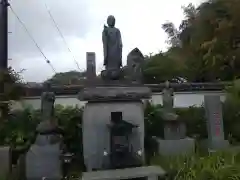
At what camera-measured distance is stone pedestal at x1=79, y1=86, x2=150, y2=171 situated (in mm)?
8023

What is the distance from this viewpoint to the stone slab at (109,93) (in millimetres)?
8086

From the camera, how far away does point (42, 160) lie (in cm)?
788

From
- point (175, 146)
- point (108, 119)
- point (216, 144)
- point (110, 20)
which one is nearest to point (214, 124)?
point (216, 144)

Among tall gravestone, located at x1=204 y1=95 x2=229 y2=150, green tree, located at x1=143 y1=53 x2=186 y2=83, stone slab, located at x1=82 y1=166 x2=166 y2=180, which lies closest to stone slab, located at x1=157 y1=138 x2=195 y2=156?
tall gravestone, located at x1=204 y1=95 x2=229 y2=150

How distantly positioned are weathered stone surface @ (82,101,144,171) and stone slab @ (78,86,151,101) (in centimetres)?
15

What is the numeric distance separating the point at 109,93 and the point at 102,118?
573 millimetres

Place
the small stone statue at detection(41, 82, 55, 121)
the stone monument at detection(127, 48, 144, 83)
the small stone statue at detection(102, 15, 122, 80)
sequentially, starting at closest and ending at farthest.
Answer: the small stone statue at detection(41, 82, 55, 121), the small stone statue at detection(102, 15, 122, 80), the stone monument at detection(127, 48, 144, 83)

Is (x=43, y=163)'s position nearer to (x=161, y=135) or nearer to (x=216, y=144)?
(x=161, y=135)

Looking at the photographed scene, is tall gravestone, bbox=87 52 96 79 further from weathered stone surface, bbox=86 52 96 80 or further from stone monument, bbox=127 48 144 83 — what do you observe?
stone monument, bbox=127 48 144 83

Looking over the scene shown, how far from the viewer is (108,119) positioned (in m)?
8.09

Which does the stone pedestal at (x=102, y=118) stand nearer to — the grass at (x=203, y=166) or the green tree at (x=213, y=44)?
the grass at (x=203, y=166)

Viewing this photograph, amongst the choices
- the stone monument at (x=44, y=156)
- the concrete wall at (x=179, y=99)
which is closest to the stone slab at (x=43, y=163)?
the stone monument at (x=44, y=156)

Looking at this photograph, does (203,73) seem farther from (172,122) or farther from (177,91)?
(172,122)

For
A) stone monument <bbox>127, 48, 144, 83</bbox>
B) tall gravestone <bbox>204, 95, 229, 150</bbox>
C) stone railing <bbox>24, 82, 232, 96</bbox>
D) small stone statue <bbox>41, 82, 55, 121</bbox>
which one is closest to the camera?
small stone statue <bbox>41, 82, 55, 121</bbox>
